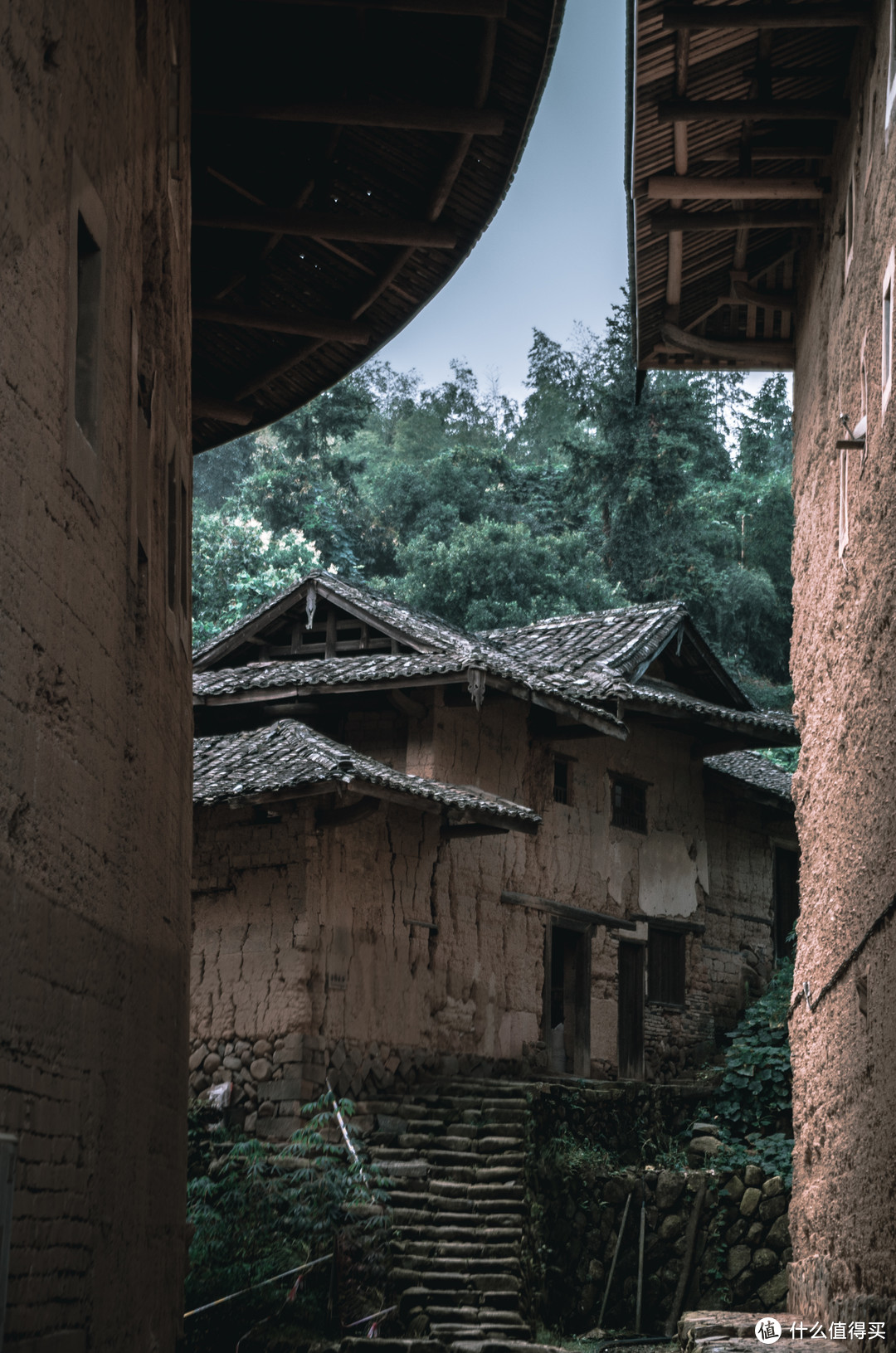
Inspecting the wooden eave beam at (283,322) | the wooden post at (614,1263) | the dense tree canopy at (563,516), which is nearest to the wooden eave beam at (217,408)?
the wooden eave beam at (283,322)

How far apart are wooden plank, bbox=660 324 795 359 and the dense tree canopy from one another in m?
18.8

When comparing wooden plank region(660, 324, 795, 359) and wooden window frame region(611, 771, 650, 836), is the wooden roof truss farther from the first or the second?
wooden window frame region(611, 771, 650, 836)

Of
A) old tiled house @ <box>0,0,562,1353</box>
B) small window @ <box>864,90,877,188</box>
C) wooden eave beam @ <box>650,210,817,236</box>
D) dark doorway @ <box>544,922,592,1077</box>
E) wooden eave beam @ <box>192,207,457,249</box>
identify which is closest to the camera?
old tiled house @ <box>0,0,562,1353</box>

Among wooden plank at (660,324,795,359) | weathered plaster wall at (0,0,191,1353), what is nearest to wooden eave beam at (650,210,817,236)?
wooden plank at (660,324,795,359)

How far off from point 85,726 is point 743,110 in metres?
6.78

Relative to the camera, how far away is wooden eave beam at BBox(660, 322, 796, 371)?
1327 centimetres

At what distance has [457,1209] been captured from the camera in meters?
15.2

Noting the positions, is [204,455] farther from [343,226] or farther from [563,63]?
[563,63]

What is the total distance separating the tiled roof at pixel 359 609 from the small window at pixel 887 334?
10608 millimetres

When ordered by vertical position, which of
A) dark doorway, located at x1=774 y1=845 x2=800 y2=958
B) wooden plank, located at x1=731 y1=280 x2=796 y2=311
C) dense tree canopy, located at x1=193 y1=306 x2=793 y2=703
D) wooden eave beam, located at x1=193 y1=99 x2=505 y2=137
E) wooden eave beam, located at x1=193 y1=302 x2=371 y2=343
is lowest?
dark doorway, located at x1=774 y1=845 x2=800 y2=958

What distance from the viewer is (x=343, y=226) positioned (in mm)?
10438

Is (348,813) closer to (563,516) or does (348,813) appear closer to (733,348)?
(733,348)

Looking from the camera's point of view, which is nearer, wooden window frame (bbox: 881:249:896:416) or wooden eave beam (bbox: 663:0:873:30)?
wooden window frame (bbox: 881:249:896:416)

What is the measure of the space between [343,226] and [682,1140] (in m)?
12.3
